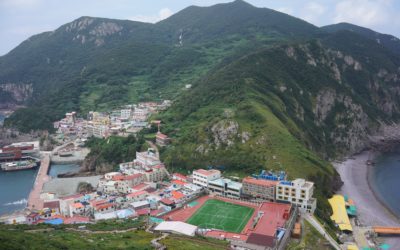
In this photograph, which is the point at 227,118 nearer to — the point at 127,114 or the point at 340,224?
the point at 340,224

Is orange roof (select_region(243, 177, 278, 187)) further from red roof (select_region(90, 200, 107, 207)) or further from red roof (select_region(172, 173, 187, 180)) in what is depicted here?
red roof (select_region(90, 200, 107, 207))

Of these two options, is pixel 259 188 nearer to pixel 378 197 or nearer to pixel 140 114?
pixel 378 197

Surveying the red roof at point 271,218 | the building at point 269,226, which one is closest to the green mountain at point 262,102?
the red roof at point 271,218

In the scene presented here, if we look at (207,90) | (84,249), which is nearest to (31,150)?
(207,90)

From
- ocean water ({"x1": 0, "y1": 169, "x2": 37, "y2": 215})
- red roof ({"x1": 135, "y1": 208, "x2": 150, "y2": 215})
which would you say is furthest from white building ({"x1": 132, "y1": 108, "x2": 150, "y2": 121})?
red roof ({"x1": 135, "y1": 208, "x2": 150, "y2": 215})

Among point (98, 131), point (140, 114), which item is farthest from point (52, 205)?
point (140, 114)

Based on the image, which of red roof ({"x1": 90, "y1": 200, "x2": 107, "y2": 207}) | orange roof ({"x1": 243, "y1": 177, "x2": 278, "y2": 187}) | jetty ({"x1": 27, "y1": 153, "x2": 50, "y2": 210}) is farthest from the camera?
jetty ({"x1": 27, "y1": 153, "x2": 50, "y2": 210})

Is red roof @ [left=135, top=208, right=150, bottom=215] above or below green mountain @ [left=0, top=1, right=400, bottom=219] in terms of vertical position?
below

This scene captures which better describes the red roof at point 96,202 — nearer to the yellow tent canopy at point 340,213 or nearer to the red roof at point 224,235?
the red roof at point 224,235
